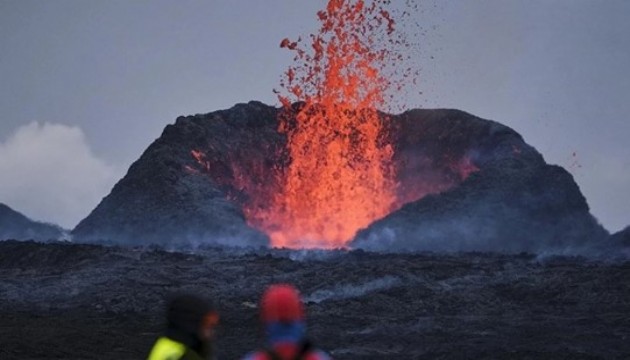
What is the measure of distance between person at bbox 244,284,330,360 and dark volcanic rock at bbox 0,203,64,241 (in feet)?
191

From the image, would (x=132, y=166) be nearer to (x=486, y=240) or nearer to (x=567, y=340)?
(x=486, y=240)

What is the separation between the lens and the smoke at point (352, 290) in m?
30.6

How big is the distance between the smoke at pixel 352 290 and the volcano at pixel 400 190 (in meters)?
16.3


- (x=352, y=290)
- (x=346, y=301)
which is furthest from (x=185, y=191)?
(x=346, y=301)

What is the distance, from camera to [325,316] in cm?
2759

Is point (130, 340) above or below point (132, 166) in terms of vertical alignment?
below

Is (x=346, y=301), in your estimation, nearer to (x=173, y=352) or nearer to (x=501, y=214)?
(x=501, y=214)

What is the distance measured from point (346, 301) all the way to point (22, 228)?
3748 cm

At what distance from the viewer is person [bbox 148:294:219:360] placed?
493cm

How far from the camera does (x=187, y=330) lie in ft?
16.4

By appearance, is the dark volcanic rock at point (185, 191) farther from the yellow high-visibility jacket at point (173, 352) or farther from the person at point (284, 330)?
the person at point (284, 330)

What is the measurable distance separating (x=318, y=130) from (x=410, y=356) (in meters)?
39.4

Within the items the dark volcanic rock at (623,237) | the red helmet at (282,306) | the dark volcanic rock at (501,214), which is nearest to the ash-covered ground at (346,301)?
the dark volcanic rock at (623,237)

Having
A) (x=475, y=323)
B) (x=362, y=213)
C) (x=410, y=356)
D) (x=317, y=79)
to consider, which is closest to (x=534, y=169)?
(x=362, y=213)
